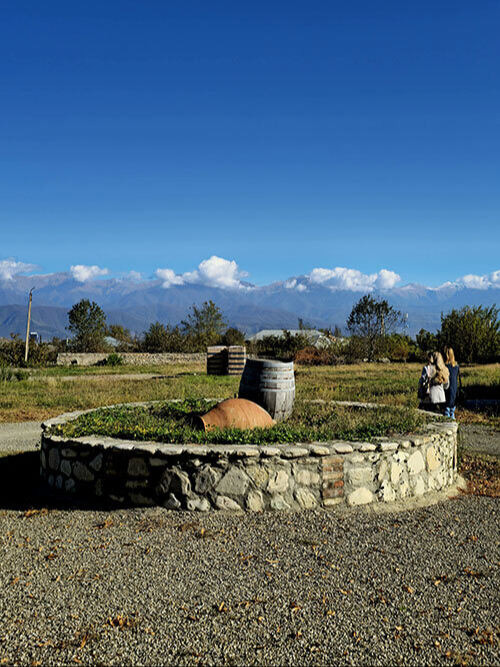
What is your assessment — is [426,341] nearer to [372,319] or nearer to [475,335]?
[372,319]

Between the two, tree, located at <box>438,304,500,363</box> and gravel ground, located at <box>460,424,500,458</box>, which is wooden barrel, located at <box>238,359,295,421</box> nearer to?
gravel ground, located at <box>460,424,500,458</box>

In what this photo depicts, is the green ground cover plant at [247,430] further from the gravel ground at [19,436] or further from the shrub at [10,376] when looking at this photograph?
the shrub at [10,376]

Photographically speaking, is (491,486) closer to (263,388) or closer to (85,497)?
(263,388)

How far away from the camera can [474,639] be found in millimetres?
3580

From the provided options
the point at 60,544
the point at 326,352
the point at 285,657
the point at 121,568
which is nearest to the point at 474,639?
the point at 285,657

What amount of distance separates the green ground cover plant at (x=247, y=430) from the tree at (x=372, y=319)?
Result: 32.4 m

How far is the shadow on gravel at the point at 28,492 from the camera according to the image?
641 cm

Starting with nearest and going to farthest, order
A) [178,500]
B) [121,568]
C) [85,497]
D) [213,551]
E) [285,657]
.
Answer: [285,657] < [121,568] < [213,551] < [178,500] < [85,497]

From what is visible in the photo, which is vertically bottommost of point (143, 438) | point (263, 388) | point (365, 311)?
point (143, 438)

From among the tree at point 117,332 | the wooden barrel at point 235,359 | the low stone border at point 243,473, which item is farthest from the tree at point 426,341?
the tree at point 117,332

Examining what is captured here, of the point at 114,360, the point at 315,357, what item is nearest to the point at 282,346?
the point at 315,357

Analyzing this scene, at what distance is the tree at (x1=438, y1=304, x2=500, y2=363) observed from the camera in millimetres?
33500

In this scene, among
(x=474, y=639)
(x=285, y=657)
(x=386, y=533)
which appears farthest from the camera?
(x=386, y=533)

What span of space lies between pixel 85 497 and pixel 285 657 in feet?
13.0
